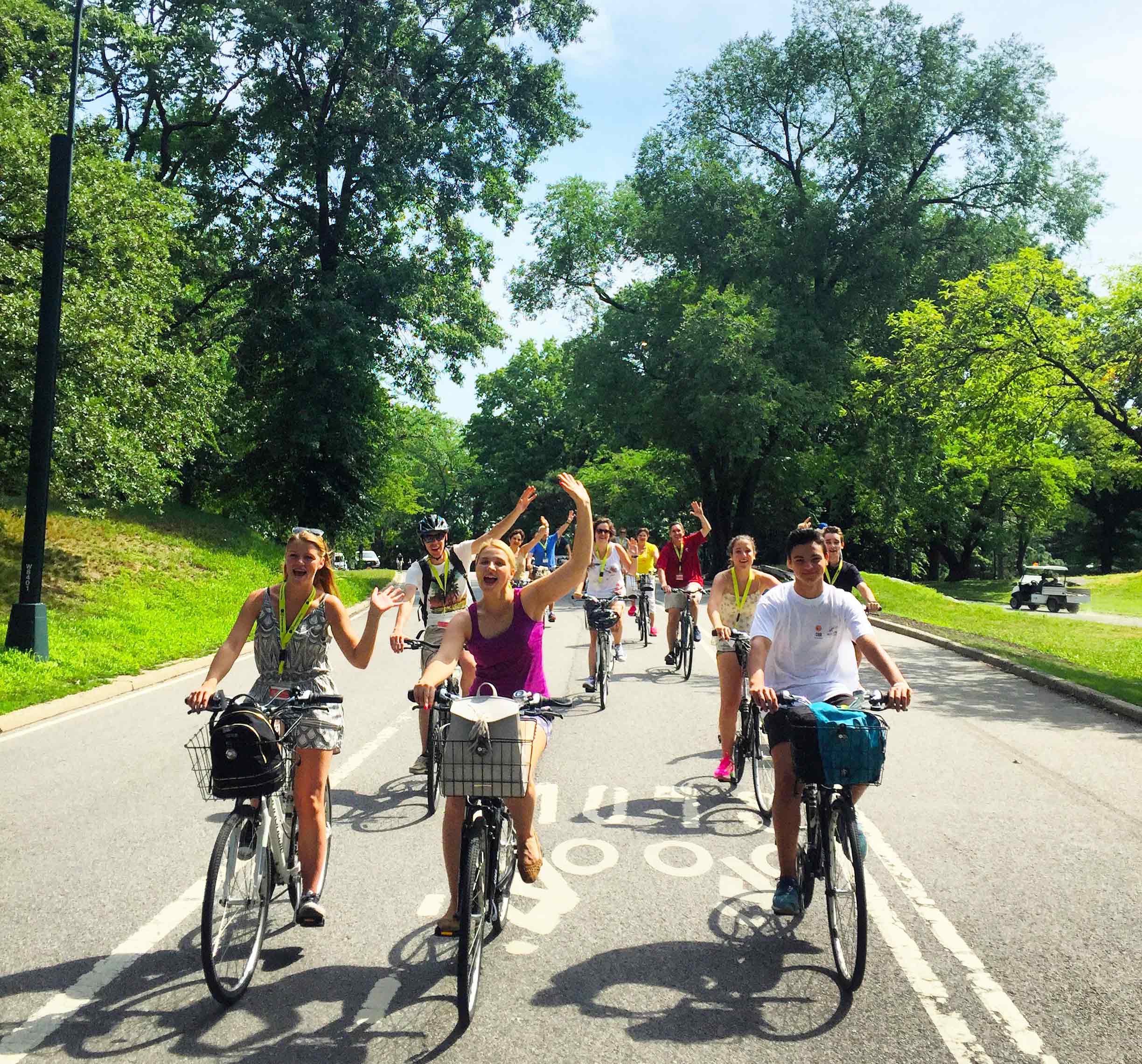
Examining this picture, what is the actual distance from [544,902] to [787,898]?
1.16 meters

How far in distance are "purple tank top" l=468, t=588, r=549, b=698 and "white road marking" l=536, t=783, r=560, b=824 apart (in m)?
2.01

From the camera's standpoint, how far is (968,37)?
3784 cm

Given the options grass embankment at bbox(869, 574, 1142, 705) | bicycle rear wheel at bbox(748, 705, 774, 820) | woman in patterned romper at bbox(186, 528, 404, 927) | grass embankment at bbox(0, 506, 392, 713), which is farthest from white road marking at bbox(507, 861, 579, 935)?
grass embankment at bbox(869, 574, 1142, 705)

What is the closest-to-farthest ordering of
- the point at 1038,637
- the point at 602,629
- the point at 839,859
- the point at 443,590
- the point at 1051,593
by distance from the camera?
1. the point at 839,859
2. the point at 443,590
3. the point at 602,629
4. the point at 1038,637
5. the point at 1051,593

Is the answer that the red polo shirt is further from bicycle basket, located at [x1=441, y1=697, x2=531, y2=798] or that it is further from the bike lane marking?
bicycle basket, located at [x1=441, y1=697, x2=531, y2=798]

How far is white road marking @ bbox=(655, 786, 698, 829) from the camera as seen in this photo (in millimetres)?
6703

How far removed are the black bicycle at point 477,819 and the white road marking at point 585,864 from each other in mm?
1364

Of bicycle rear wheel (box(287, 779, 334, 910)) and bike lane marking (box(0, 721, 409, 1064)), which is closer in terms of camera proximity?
bike lane marking (box(0, 721, 409, 1064))

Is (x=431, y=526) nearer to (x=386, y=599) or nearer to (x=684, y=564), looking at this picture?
(x=386, y=599)

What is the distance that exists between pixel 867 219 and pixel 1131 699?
28.9 meters

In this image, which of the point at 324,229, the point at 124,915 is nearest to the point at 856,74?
the point at 324,229

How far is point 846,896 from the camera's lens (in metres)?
4.29

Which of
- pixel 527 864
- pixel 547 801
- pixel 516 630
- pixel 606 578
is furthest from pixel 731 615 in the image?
pixel 606 578

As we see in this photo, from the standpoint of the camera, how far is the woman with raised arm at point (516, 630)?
4.62 m
